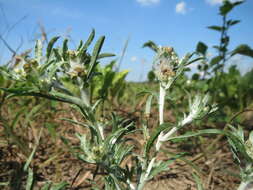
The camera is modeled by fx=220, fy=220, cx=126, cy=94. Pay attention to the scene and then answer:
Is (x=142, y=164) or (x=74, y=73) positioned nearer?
(x=74, y=73)

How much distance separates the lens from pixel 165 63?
1.09 m

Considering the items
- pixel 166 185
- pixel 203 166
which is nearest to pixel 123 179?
pixel 166 185

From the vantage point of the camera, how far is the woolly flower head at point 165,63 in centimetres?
106

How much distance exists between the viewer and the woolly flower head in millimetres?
1061

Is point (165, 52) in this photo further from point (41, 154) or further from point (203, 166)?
point (41, 154)

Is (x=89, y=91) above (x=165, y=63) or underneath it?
underneath

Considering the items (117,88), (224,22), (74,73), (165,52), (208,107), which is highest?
(224,22)

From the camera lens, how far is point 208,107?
100 centimetres

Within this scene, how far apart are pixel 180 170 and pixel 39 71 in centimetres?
146

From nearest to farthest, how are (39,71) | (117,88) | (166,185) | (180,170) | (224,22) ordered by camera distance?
(39,71) < (166,185) < (180,170) < (224,22) < (117,88)

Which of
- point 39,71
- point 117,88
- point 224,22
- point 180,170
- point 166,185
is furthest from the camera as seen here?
point 117,88

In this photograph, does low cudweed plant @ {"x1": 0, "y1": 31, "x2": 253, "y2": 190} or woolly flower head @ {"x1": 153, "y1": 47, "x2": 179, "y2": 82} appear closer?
low cudweed plant @ {"x1": 0, "y1": 31, "x2": 253, "y2": 190}

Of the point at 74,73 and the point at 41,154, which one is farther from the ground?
the point at 74,73

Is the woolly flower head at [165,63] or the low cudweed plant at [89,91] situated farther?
the woolly flower head at [165,63]
